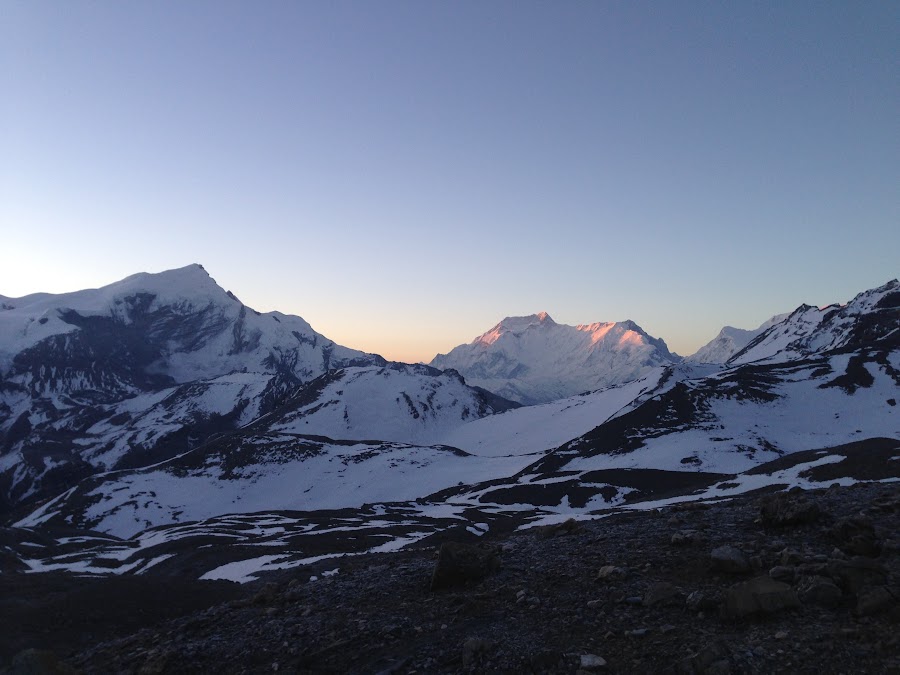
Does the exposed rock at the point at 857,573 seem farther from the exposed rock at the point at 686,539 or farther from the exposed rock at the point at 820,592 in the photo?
the exposed rock at the point at 686,539

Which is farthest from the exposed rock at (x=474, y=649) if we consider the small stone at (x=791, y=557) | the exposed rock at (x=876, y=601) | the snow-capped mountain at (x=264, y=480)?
the snow-capped mountain at (x=264, y=480)

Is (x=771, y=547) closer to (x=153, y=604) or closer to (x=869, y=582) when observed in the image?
(x=869, y=582)

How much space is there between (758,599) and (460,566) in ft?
24.0

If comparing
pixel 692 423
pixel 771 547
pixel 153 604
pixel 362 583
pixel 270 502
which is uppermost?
pixel 771 547

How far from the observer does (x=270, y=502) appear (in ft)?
427

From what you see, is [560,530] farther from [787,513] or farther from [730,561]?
[730,561]

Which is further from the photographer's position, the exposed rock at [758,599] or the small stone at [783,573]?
the small stone at [783,573]

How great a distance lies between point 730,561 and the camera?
492 inches

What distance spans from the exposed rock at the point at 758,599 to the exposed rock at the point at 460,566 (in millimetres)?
6539

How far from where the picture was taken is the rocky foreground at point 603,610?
9656mm

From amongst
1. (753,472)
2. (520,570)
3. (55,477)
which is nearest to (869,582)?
(520,570)

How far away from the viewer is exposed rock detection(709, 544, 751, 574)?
12430 millimetres

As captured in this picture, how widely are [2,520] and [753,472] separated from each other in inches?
5902

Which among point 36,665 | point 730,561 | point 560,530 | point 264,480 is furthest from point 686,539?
point 264,480
